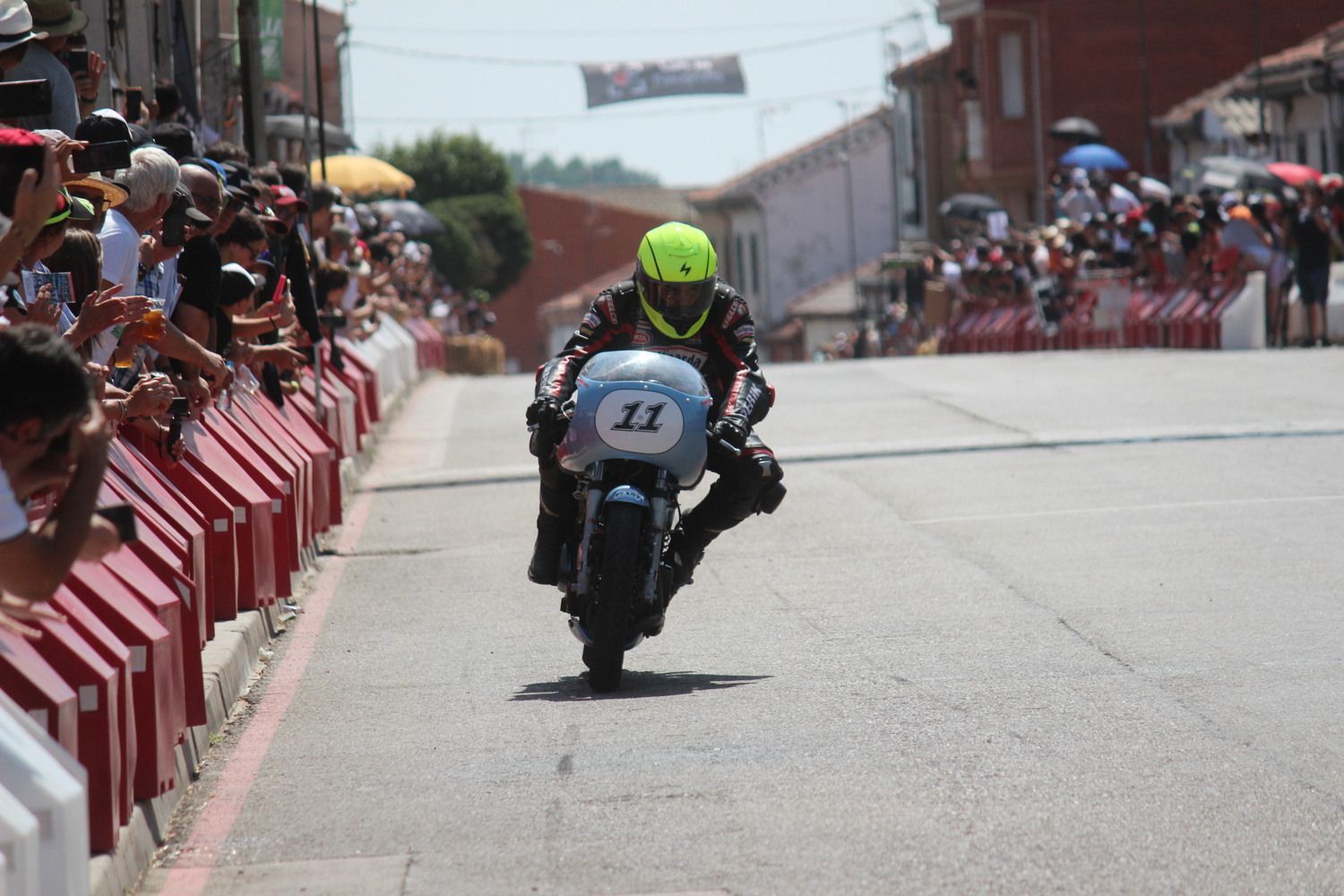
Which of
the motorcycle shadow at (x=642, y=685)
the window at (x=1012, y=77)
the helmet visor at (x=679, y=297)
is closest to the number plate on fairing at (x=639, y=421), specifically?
the helmet visor at (x=679, y=297)

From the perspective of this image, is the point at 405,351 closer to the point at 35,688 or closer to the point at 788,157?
the point at 35,688

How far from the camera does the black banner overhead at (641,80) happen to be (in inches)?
2334

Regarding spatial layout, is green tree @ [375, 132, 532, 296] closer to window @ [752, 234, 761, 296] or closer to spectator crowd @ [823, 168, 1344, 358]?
window @ [752, 234, 761, 296]

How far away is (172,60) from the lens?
55.2ft

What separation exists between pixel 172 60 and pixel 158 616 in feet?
37.1

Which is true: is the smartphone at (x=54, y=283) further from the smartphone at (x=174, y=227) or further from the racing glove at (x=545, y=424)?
the racing glove at (x=545, y=424)

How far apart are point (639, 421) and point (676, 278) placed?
730 mm

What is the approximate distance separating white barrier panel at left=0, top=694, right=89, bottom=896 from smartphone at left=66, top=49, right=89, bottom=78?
22.5ft

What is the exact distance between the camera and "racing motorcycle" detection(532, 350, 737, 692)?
7781 millimetres

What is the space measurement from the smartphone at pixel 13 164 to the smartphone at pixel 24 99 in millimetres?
1420

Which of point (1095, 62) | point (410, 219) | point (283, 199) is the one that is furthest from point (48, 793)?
point (1095, 62)

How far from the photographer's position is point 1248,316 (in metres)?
28.0

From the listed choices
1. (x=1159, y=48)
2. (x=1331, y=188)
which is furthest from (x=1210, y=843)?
(x=1159, y=48)

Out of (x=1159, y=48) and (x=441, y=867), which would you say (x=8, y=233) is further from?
(x=1159, y=48)
